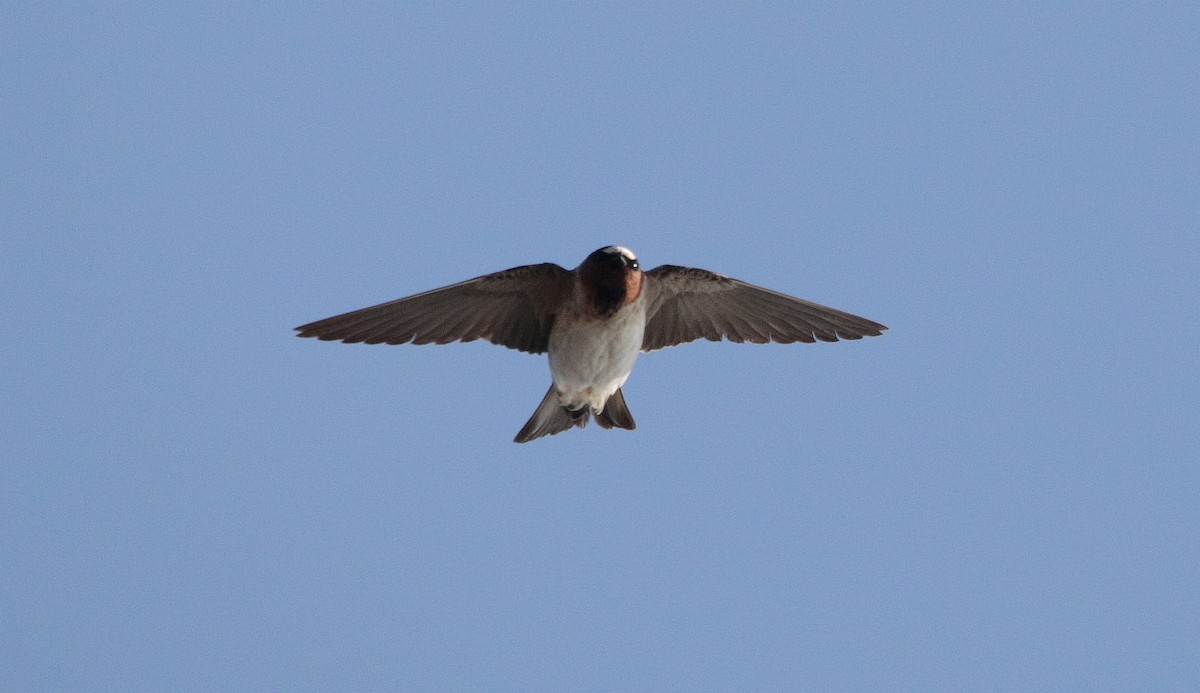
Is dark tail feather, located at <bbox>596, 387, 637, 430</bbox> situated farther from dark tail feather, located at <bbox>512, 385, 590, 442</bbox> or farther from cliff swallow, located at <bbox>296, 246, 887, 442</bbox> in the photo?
dark tail feather, located at <bbox>512, 385, 590, 442</bbox>

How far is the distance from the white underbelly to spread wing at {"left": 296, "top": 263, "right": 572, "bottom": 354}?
261 millimetres

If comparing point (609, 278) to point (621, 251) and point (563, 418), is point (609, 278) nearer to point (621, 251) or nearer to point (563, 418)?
point (621, 251)

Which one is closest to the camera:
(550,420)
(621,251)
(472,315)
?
(621,251)

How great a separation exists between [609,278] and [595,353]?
2.43 ft

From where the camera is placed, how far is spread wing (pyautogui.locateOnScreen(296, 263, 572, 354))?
37.0 feet

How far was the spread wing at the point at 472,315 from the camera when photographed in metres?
11.3

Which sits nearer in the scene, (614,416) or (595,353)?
(595,353)

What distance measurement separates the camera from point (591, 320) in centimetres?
1122

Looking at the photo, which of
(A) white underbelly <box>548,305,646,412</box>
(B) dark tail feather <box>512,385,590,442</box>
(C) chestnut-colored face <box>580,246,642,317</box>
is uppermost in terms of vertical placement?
(C) chestnut-colored face <box>580,246,642,317</box>

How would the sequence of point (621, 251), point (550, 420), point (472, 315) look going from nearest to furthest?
point (621, 251) < point (472, 315) < point (550, 420)

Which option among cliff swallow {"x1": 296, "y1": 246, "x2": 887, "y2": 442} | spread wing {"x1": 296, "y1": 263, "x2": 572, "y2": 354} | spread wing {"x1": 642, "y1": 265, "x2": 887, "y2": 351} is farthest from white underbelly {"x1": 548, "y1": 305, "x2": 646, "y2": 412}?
spread wing {"x1": 642, "y1": 265, "x2": 887, "y2": 351}

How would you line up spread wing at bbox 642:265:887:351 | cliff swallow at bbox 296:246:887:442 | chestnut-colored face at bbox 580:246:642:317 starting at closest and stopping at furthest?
chestnut-colored face at bbox 580:246:642:317 → cliff swallow at bbox 296:246:887:442 → spread wing at bbox 642:265:887:351

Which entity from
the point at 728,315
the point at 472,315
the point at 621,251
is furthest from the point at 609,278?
the point at 728,315

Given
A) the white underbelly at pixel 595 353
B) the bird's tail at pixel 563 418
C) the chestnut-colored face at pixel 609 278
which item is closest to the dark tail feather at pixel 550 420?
the bird's tail at pixel 563 418
